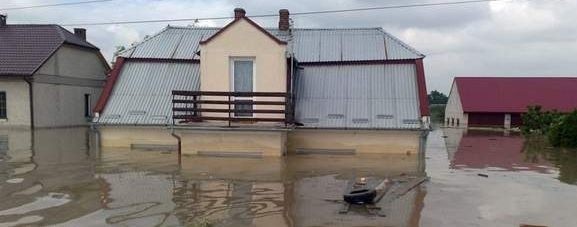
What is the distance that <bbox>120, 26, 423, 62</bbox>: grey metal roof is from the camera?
1994 centimetres

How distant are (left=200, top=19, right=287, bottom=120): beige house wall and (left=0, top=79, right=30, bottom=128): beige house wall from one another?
50.0 feet

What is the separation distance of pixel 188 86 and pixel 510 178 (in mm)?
10925

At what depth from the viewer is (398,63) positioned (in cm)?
1936

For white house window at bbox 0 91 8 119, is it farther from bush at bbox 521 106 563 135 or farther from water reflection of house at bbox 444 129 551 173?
bush at bbox 521 106 563 135

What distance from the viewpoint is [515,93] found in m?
47.4

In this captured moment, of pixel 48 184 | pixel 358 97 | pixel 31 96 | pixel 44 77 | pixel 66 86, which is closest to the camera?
pixel 48 184

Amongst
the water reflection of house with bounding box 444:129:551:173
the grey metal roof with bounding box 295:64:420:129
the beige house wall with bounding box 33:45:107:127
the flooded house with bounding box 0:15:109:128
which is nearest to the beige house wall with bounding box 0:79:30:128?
the flooded house with bounding box 0:15:109:128

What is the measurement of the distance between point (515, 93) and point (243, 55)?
37.2 m

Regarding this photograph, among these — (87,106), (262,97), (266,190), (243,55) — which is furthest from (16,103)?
(266,190)

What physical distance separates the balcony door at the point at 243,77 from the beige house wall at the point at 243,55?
0.65 feet

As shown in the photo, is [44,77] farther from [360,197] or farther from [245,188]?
[360,197]

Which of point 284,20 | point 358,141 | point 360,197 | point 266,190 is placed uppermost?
point 284,20

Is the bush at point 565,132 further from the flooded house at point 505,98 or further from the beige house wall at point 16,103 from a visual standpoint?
the beige house wall at point 16,103

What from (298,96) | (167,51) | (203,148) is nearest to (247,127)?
(203,148)
